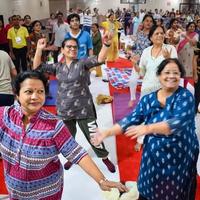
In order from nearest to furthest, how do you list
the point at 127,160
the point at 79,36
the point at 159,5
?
the point at 127,160 < the point at 79,36 < the point at 159,5

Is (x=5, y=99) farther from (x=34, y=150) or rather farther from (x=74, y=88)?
(x=34, y=150)

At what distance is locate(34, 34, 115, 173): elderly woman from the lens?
2986 mm

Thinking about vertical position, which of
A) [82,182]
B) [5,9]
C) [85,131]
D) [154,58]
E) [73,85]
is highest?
[5,9]

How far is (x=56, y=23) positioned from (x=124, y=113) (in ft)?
13.3

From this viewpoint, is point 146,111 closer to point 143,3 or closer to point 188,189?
point 188,189

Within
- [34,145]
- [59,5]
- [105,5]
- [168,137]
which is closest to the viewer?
[34,145]

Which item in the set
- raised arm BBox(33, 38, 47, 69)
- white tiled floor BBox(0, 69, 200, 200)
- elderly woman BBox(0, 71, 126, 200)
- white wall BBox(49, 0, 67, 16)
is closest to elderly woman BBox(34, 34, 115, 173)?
raised arm BBox(33, 38, 47, 69)

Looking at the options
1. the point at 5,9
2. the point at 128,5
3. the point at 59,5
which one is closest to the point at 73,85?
the point at 5,9

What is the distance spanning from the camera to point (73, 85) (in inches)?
120

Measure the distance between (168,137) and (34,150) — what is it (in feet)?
2.79

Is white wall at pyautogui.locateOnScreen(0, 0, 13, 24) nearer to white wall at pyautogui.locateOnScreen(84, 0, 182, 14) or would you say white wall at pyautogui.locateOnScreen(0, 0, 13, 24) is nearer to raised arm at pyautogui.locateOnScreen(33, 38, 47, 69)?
raised arm at pyautogui.locateOnScreen(33, 38, 47, 69)

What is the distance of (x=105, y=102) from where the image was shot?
18.6 feet

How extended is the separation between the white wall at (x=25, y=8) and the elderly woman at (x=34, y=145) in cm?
919

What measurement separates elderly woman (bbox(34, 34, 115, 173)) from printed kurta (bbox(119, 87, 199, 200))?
93 cm
